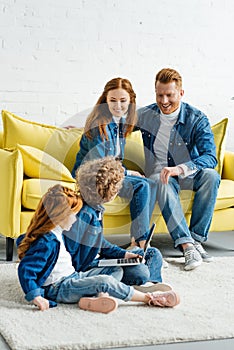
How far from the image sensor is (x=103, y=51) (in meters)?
4.99

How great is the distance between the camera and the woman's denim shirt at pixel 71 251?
2924mm

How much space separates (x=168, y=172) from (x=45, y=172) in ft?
2.21

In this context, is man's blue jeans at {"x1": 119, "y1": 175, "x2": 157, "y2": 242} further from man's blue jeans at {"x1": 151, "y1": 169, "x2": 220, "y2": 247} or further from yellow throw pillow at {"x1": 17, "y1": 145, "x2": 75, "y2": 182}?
yellow throw pillow at {"x1": 17, "y1": 145, "x2": 75, "y2": 182}

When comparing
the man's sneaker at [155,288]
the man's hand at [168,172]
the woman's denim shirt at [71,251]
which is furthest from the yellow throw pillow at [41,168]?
the man's sneaker at [155,288]

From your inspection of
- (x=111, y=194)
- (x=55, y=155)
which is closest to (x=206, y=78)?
(x=55, y=155)

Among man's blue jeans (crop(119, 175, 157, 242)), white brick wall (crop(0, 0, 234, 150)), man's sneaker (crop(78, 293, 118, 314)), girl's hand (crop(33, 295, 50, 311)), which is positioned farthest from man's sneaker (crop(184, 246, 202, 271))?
white brick wall (crop(0, 0, 234, 150))

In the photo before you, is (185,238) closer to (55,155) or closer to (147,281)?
(147,281)

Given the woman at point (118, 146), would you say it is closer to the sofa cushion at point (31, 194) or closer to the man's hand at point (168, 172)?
the man's hand at point (168, 172)

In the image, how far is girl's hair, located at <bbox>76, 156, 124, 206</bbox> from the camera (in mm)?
3182

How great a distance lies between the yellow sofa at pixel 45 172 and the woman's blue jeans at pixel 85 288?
790 mm

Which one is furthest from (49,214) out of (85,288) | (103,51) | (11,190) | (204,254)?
(103,51)

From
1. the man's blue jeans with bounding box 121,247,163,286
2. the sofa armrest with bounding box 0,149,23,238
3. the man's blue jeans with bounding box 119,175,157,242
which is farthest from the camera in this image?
the man's blue jeans with bounding box 119,175,157,242

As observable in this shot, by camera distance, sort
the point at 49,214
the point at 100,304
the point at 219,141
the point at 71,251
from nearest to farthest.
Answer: the point at 100,304 → the point at 49,214 → the point at 71,251 → the point at 219,141

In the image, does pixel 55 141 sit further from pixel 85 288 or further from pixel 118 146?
pixel 85 288
